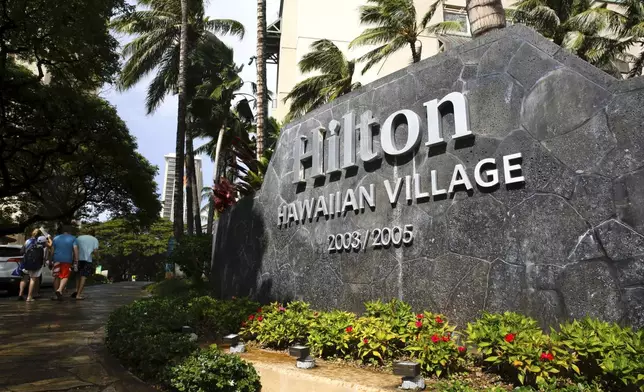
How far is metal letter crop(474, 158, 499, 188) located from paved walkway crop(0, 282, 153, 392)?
152 inches

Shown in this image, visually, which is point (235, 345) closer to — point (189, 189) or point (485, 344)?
point (485, 344)

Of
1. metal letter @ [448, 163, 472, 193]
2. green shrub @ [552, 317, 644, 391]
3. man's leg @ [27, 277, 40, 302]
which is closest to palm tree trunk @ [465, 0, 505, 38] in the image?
metal letter @ [448, 163, 472, 193]

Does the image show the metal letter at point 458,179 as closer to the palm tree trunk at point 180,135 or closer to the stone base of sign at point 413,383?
the stone base of sign at point 413,383

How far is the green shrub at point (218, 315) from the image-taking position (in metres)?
6.13

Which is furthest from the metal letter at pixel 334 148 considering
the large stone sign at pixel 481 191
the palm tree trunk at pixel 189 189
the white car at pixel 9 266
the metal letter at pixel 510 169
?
the palm tree trunk at pixel 189 189

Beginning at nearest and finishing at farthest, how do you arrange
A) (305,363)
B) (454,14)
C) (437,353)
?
(437,353) → (305,363) → (454,14)

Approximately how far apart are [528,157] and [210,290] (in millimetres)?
7622

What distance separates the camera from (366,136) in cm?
636

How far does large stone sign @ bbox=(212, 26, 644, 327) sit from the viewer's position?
3977 millimetres

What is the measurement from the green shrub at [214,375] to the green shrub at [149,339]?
354 mm

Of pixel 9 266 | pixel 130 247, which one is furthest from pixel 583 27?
pixel 130 247

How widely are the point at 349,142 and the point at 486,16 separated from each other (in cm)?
243

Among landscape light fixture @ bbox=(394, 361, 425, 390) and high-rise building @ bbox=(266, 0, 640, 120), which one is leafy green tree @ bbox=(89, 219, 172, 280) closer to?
high-rise building @ bbox=(266, 0, 640, 120)

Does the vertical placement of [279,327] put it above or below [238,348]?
above
